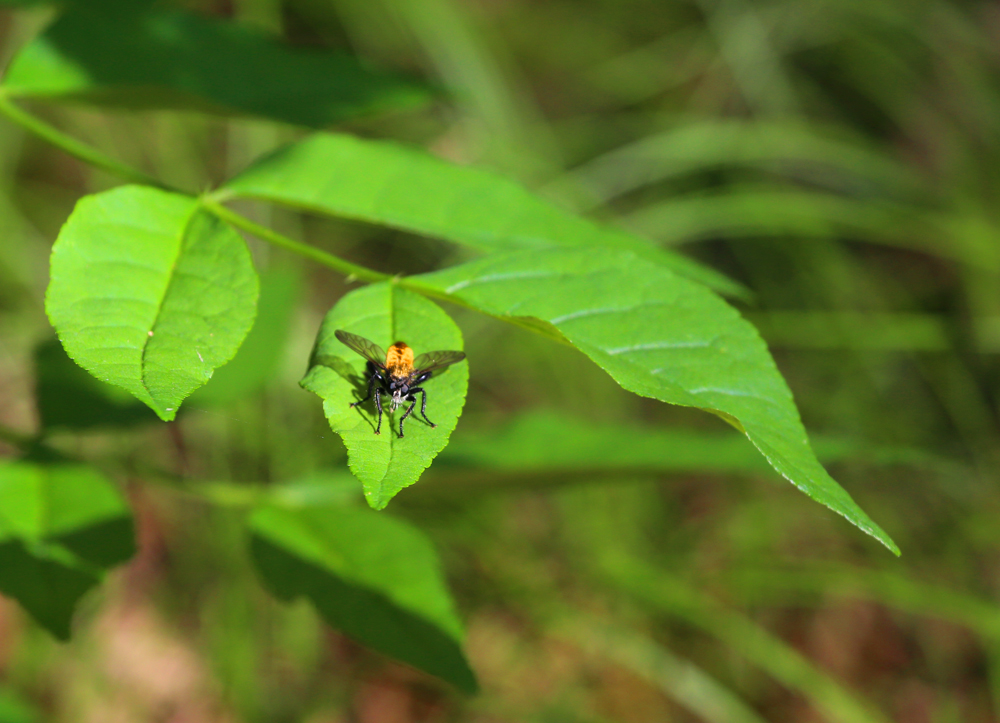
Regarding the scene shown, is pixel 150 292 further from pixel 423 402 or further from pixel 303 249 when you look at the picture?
pixel 423 402

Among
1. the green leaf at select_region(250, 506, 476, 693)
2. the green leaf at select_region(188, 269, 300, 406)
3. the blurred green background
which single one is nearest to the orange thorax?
the green leaf at select_region(250, 506, 476, 693)

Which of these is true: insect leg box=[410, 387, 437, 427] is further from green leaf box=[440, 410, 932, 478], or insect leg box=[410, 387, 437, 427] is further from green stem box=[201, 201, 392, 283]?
green leaf box=[440, 410, 932, 478]

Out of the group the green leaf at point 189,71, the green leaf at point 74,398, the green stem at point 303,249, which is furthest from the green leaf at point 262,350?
the green stem at point 303,249

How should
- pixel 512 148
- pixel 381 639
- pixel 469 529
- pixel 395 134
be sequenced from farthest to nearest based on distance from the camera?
pixel 395 134
pixel 512 148
pixel 469 529
pixel 381 639

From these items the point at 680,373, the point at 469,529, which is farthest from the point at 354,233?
the point at 680,373

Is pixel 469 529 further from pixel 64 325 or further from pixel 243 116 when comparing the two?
pixel 64 325

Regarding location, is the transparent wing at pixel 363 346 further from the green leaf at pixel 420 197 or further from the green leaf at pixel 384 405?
the green leaf at pixel 420 197

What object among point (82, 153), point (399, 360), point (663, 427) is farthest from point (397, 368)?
point (663, 427)
